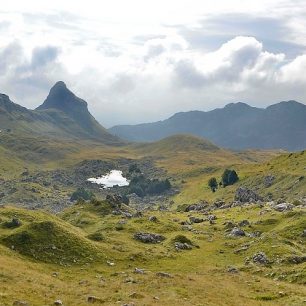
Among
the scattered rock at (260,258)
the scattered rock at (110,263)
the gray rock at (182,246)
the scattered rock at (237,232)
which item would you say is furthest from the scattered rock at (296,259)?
the scattered rock at (110,263)

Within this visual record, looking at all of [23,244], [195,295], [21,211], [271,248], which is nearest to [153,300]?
[195,295]

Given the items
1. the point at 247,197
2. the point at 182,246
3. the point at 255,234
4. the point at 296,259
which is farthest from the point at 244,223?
the point at 247,197

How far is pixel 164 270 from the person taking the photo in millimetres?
59781

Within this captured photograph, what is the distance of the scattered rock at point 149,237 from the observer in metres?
78.2

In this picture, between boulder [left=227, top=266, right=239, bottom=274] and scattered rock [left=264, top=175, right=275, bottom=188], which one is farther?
scattered rock [left=264, top=175, right=275, bottom=188]

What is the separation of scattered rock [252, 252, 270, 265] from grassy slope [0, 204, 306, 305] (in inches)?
56.8

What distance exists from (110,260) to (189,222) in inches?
1616

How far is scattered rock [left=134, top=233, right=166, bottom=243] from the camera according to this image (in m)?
78.2

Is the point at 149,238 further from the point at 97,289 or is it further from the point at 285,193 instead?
the point at 285,193

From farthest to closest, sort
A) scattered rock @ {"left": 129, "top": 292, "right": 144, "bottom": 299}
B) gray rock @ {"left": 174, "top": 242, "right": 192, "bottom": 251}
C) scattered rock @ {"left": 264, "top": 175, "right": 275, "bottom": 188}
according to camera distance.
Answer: scattered rock @ {"left": 264, "top": 175, "right": 275, "bottom": 188}
gray rock @ {"left": 174, "top": 242, "right": 192, "bottom": 251}
scattered rock @ {"left": 129, "top": 292, "right": 144, "bottom": 299}

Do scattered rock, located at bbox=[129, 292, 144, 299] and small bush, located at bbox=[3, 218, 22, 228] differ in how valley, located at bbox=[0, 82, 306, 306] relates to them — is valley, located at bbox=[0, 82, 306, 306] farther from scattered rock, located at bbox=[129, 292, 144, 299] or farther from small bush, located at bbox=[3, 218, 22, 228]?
small bush, located at bbox=[3, 218, 22, 228]

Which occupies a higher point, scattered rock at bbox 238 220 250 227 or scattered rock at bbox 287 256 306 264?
scattered rock at bbox 238 220 250 227

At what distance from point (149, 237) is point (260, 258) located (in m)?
20.7

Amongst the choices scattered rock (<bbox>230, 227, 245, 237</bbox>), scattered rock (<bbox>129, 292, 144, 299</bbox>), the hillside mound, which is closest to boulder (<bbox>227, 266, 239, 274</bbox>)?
the hillside mound
